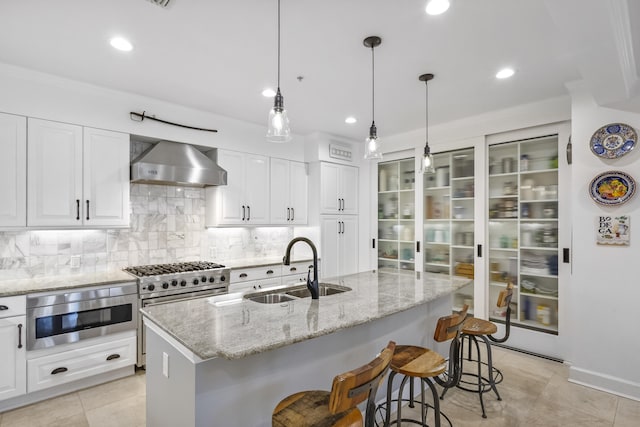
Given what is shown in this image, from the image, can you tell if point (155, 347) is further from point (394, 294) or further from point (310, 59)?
point (310, 59)

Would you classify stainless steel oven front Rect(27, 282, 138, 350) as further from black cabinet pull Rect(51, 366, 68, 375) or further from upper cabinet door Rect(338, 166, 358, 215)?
upper cabinet door Rect(338, 166, 358, 215)

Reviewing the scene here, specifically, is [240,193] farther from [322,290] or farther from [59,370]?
[59,370]

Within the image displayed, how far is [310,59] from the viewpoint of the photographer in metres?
2.61

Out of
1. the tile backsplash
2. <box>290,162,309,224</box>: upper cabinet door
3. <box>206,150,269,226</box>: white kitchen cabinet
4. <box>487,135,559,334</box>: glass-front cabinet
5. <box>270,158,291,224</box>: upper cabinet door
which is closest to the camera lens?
the tile backsplash

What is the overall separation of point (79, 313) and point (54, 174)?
1258 millimetres

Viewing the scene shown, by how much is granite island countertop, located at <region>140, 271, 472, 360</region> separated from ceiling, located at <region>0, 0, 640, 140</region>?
177 centimetres

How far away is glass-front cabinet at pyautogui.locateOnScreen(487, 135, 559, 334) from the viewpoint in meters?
A: 3.60

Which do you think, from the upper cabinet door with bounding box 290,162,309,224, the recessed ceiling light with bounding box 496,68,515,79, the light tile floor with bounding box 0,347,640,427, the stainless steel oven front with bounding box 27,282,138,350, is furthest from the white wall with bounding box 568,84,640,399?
the stainless steel oven front with bounding box 27,282,138,350

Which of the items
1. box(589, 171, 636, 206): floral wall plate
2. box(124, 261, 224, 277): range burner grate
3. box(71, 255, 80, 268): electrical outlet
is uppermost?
box(589, 171, 636, 206): floral wall plate

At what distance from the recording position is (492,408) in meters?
2.58

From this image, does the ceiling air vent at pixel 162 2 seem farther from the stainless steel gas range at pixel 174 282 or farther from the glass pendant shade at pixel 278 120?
the stainless steel gas range at pixel 174 282

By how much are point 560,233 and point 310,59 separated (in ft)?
10.2

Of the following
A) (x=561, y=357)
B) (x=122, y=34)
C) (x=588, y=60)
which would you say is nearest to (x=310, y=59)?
(x=122, y=34)

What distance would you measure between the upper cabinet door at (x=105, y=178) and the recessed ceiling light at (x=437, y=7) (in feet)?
9.79
